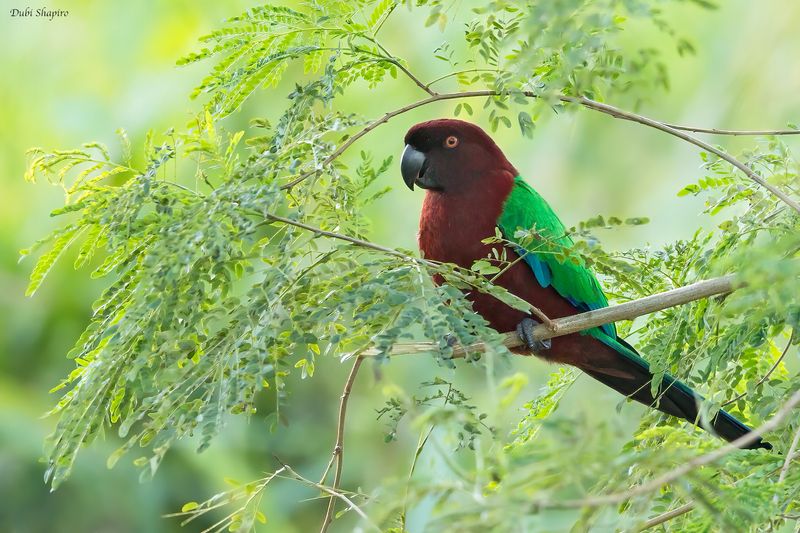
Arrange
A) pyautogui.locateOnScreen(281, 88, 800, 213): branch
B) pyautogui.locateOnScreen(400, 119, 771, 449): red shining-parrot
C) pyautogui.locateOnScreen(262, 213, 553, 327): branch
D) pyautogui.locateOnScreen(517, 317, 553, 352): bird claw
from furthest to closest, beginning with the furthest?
1. pyautogui.locateOnScreen(400, 119, 771, 449): red shining-parrot
2. pyautogui.locateOnScreen(517, 317, 553, 352): bird claw
3. pyautogui.locateOnScreen(281, 88, 800, 213): branch
4. pyautogui.locateOnScreen(262, 213, 553, 327): branch

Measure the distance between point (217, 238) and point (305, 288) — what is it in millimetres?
202

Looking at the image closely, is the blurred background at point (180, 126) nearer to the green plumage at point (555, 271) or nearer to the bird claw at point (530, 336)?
the green plumage at point (555, 271)

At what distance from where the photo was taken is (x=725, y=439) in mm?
2207

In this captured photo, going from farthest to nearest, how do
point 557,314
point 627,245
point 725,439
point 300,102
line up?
point 627,245, point 557,314, point 725,439, point 300,102

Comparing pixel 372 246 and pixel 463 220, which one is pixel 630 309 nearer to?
pixel 372 246

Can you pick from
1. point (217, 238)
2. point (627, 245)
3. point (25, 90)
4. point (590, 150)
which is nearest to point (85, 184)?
point (217, 238)

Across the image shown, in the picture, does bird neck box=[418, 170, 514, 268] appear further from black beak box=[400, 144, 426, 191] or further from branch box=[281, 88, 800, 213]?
branch box=[281, 88, 800, 213]

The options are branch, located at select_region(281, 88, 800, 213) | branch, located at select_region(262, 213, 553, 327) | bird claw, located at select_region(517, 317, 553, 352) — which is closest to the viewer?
branch, located at select_region(262, 213, 553, 327)

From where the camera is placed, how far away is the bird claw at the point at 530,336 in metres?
2.46

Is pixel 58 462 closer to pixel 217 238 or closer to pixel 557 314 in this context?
pixel 217 238

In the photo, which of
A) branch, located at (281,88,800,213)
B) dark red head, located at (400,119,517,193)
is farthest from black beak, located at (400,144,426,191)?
branch, located at (281,88,800,213)

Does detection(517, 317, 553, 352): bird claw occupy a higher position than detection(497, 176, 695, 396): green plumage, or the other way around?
detection(497, 176, 695, 396): green plumage

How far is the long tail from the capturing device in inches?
86.2

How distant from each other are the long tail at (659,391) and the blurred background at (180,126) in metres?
2.71
